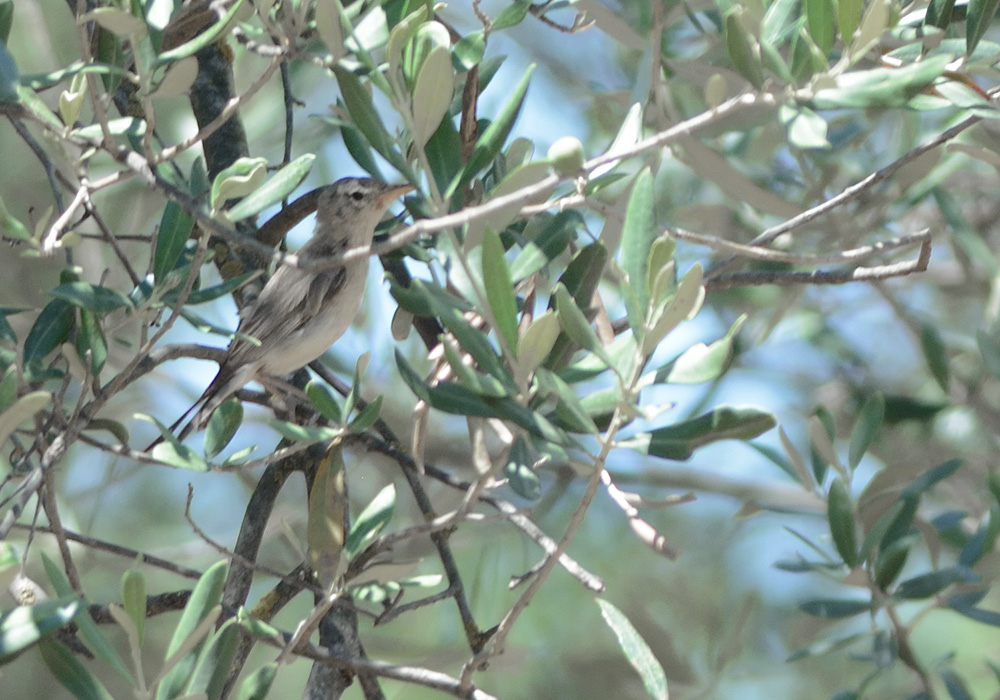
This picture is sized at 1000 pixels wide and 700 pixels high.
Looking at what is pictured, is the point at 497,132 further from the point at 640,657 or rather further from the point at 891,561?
the point at 891,561

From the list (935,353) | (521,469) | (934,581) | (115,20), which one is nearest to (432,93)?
(115,20)

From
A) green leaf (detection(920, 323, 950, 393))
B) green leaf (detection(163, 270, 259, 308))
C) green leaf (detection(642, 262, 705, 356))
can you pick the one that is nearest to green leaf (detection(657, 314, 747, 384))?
green leaf (detection(642, 262, 705, 356))

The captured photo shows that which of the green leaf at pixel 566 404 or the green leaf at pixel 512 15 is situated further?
the green leaf at pixel 512 15

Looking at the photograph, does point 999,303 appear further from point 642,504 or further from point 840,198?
point 642,504

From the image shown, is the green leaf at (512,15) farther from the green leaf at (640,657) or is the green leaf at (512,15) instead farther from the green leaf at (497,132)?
the green leaf at (640,657)

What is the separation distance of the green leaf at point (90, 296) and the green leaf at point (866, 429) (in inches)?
58.2

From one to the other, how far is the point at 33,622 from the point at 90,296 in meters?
0.50

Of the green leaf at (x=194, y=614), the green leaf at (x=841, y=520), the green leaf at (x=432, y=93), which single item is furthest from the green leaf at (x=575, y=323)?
the green leaf at (x=841, y=520)

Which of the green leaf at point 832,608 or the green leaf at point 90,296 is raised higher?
the green leaf at point 90,296

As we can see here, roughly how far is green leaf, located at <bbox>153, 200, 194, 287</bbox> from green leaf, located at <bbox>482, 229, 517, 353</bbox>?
562 mm

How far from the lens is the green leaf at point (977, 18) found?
1440 mm

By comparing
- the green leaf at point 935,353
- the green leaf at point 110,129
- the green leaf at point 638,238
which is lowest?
the green leaf at point 935,353

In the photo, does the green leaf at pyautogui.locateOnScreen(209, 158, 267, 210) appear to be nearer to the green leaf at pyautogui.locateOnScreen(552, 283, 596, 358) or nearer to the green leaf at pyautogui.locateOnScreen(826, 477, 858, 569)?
the green leaf at pyautogui.locateOnScreen(552, 283, 596, 358)

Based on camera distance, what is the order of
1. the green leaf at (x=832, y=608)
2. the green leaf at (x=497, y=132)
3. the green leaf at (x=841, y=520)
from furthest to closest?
the green leaf at (x=832, y=608) → the green leaf at (x=841, y=520) → the green leaf at (x=497, y=132)
